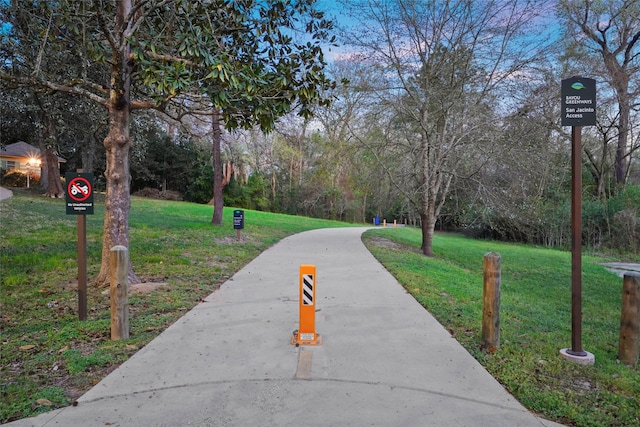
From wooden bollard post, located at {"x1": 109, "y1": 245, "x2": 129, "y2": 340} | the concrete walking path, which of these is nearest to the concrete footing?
the concrete walking path

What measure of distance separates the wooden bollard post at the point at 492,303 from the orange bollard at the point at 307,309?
6.40ft

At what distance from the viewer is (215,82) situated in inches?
256

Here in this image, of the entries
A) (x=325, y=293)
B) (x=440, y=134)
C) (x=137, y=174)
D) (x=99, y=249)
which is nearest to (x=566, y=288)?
(x=440, y=134)

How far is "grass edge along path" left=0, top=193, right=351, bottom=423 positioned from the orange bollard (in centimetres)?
185

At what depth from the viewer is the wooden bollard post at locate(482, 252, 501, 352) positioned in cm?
468

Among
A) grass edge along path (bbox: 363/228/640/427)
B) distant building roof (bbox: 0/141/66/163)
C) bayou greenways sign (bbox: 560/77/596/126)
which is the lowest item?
grass edge along path (bbox: 363/228/640/427)

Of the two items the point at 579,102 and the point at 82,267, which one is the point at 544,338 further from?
the point at 82,267

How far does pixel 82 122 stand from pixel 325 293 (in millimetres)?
12436

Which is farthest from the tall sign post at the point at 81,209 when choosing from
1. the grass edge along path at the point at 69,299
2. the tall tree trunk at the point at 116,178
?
the tall tree trunk at the point at 116,178

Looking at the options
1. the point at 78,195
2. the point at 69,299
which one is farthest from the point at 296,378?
the point at 69,299

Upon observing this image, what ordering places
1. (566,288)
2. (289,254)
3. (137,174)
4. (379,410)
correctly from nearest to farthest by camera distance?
(379,410)
(566,288)
(289,254)
(137,174)

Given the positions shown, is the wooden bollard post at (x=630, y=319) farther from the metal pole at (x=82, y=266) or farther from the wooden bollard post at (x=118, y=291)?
the metal pole at (x=82, y=266)

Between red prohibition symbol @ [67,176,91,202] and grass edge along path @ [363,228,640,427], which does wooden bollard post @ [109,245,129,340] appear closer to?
red prohibition symbol @ [67,176,91,202]

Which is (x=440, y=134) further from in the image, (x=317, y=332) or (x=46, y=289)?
(x=46, y=289)
